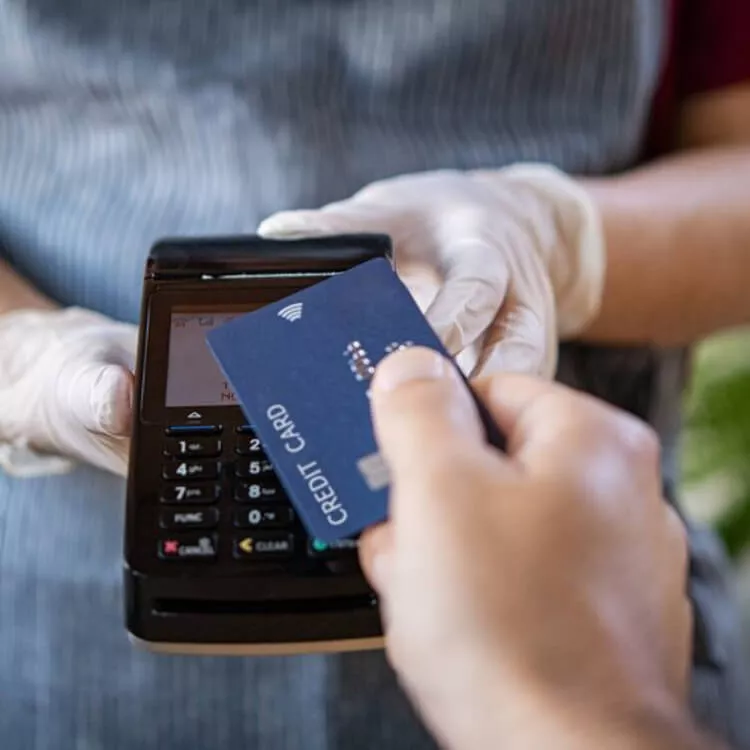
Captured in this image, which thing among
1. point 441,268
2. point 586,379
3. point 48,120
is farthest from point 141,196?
point 586,379

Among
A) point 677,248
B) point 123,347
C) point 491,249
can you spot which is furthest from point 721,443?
point 123,347

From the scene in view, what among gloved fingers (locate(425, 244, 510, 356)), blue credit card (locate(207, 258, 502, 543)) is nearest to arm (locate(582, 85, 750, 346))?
gloved fingers (locate(425, 244, 510, 356))

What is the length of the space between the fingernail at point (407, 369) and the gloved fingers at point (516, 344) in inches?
4.8

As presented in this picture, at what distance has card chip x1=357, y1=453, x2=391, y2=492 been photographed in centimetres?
35

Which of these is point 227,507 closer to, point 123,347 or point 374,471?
point 374,471

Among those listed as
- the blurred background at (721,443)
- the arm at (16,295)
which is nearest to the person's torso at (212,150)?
the arm at (16,295)

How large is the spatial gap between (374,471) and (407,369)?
39mm

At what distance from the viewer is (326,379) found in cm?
38

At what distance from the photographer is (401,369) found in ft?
1.13

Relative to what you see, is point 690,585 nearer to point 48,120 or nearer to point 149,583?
point 149,583

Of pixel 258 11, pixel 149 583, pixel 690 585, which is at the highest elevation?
pixel 258 11

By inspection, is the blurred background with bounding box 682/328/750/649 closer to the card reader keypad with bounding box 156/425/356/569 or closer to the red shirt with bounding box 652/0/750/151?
the red shirt with bounding box 652/0/750/151

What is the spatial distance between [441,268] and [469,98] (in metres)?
0.11

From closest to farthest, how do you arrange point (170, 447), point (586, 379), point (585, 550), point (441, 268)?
1. point (585, 550)
2. point (170, 447)
3. point (441, 268)
4. point (586, 379)
